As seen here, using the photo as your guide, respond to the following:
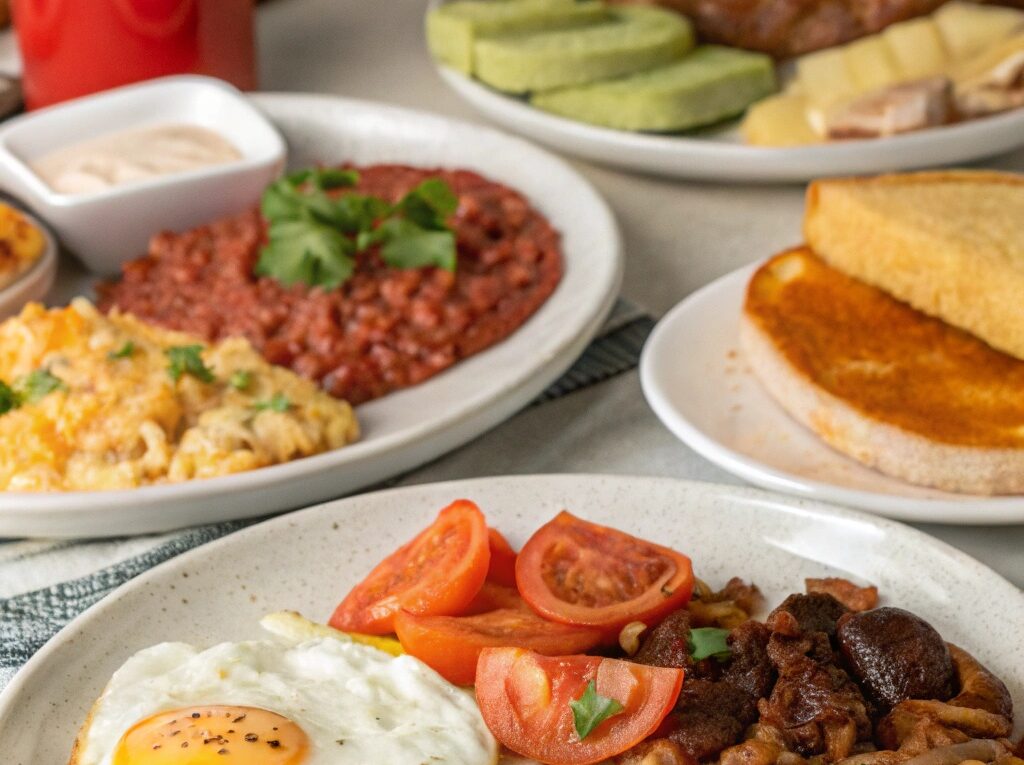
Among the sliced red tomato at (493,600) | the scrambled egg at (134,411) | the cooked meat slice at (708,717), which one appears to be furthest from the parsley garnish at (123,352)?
the cooked meat slice at (708,717)

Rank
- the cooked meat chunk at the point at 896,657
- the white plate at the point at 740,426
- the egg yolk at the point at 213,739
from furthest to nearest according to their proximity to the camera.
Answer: the white plate at the point at 740,426 < the cooked meat chunk at the point at 896,657 < the egg yolk at the point at 213,739

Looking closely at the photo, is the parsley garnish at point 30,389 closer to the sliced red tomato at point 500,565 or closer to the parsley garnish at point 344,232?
the parsley garnish at point 344,232

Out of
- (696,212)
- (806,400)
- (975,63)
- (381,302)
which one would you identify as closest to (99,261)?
(381,302)

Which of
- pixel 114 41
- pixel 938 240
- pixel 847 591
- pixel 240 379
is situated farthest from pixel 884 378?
pixel 114 41

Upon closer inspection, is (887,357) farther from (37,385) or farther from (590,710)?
(37,385)

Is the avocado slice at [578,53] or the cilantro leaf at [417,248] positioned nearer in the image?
the cilantro leaf at [417,248]

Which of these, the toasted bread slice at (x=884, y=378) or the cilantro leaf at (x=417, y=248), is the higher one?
the cilantro leaf at (x=417, y=248)
